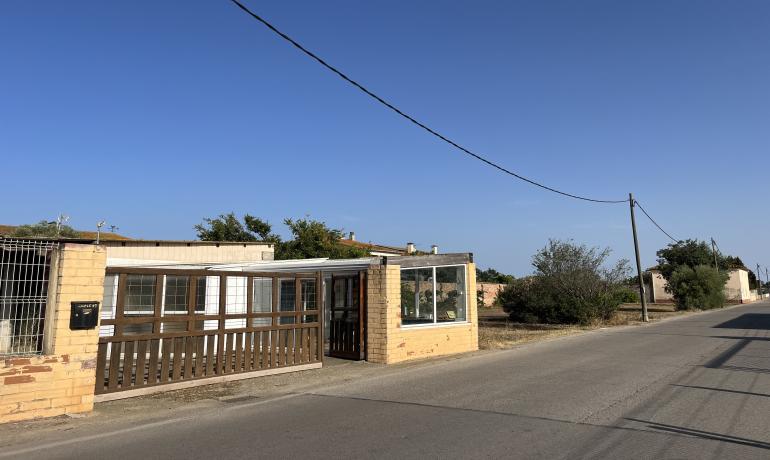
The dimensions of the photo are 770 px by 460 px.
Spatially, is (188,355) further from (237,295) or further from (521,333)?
(521,333)

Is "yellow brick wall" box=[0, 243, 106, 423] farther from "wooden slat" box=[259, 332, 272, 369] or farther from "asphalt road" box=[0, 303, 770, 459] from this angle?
"wooden slat" box=[259, 332, 272, 369]

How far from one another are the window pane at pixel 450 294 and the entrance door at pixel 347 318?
90.3 inches

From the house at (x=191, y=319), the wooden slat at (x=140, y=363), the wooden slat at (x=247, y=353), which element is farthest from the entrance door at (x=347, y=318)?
the wooden slat at (x=140, y=363)

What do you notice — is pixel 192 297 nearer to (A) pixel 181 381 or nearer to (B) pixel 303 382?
(A) pixel 181 381

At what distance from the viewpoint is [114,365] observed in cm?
835

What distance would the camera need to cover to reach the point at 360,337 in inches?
505

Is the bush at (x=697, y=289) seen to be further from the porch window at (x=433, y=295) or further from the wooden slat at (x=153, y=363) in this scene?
the wooden slat at (x=153, y=363)

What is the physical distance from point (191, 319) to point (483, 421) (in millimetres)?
5407

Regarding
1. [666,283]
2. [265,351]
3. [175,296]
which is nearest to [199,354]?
[265,351]

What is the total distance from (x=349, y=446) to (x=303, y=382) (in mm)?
4515

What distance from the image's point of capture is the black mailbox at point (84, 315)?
7430mm

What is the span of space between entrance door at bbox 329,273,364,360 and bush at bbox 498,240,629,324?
49.3 ft

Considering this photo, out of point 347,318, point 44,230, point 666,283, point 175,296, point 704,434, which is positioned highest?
point 44,230

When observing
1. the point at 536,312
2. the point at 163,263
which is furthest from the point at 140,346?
the point at 536,312
